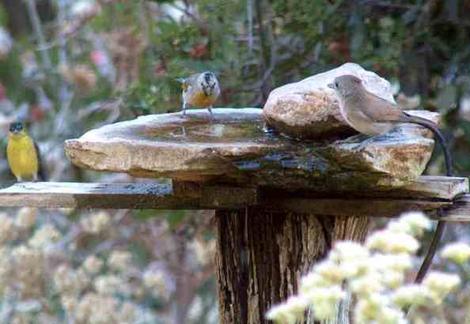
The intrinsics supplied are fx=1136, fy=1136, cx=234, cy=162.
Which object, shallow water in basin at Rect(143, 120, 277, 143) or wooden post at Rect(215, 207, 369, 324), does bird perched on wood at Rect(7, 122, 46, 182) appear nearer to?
shallow water in basin at Rect(143, 120, 277, 143)

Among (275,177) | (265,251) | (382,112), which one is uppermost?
(382,112)

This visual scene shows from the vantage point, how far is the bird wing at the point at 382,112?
3.17 metres

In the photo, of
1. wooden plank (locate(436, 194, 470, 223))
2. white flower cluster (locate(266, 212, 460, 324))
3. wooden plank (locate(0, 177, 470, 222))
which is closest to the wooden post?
wooden plank (locate(0, 177, 470, 222))

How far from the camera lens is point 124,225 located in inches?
253

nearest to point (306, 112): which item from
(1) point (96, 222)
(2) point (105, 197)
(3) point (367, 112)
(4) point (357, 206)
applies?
(3) point (367, 112)

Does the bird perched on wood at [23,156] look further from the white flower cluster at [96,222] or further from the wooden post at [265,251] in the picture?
the wooden post at [265,251]

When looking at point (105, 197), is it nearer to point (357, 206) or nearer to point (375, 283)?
point (357, 206)

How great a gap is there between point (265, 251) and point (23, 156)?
267cm

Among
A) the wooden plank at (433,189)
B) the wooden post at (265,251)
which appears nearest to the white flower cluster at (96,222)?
the wooden post at (265,251)

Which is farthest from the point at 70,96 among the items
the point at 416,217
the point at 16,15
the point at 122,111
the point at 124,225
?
the point at 416,217

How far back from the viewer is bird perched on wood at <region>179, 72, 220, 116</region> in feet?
13.8

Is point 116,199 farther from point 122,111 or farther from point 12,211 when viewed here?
point 12,211

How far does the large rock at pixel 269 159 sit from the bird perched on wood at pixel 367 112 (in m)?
0.05

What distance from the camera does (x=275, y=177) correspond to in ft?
9.79
